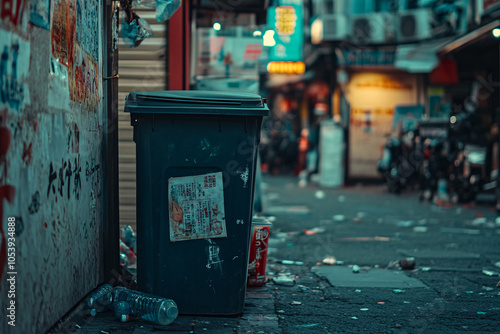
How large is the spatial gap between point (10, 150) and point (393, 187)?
45.0 ft

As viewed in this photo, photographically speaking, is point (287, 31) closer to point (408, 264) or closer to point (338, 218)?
point (338, 218)

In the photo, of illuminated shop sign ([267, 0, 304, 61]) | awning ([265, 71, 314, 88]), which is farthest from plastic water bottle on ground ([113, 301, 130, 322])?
awning ([265, 71, 314, 88])

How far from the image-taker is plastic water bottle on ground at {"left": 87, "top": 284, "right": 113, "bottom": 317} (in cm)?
437

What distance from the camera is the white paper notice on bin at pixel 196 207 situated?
14.1 feet

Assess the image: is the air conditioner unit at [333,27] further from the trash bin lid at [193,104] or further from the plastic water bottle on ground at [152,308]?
the plastic water bottle on ground at [152,308]

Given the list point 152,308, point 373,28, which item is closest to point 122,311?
point 152,308

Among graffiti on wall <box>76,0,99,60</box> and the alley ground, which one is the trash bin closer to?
the alley ground

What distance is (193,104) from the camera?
4.31 metres

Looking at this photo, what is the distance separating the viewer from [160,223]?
4.29 m

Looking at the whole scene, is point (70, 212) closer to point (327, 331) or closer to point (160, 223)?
point (160, 223)

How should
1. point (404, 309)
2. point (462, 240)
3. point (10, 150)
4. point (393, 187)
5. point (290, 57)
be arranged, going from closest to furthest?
point (10, 150), point (404, 309), point (462, 240), point (393, 187), point (290, 57)

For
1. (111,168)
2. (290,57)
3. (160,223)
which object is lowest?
(160,223)

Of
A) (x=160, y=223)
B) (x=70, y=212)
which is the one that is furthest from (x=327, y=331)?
(x=70, y=212)

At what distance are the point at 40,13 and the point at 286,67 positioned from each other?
16506mm
